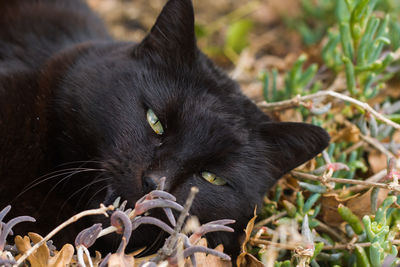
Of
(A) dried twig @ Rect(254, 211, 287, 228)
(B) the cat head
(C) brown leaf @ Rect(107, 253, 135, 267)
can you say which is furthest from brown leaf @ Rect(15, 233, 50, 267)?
(A) dried twig @ Rect(254, 211, 287, 228)

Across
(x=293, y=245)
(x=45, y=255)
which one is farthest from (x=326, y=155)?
(x=45, y=255)

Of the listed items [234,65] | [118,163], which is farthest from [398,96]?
[118,163]

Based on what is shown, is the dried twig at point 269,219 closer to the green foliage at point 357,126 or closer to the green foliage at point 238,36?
the green foliage at point 357,126

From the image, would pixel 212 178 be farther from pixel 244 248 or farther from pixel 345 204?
pixel 345 204

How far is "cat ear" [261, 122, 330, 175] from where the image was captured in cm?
156

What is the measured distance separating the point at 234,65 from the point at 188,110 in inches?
57.4

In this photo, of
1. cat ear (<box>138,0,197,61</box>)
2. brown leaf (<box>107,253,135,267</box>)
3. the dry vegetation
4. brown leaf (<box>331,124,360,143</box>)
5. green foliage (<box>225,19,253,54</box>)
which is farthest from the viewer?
green foliage (<box>225,19,253,54</box>)

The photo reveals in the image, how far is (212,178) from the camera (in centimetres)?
150

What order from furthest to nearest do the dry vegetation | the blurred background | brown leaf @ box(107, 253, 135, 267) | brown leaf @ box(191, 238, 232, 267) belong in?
1. the blurred background
2. the dry vegetation
3. brown leaf @ box(191, 238, 232, 267)
4. brown leaf @ box(107, 253, 135, 267)

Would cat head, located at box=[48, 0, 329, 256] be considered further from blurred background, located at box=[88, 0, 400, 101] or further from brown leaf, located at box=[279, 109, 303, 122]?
blurred background, located at box=[88, 0, 400, 101]

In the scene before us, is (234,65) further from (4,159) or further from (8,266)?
(8,266)

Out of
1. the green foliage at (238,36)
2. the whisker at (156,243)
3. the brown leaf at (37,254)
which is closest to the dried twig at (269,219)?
the whisker at (156,243)

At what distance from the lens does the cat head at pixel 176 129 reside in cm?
142

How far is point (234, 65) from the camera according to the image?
2.88m
